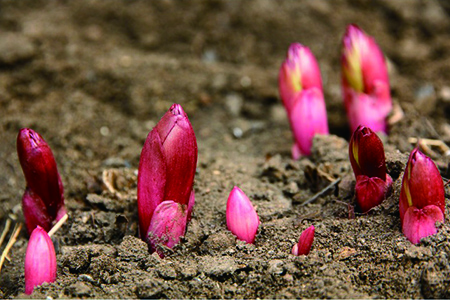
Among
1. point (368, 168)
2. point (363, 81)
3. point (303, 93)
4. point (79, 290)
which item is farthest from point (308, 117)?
point (79, 290)

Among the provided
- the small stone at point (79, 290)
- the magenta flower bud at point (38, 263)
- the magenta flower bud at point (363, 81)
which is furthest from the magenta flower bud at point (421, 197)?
the magenta flower bud at point (38, 263)

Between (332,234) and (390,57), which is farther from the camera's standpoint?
(390,57)

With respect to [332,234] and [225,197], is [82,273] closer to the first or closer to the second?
[225,197]

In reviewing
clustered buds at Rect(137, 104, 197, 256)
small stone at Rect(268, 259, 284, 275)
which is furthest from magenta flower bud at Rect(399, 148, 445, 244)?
clustered buds at Rect(137, 104, 197, 256)

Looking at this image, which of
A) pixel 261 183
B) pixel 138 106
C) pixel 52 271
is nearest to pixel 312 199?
pixel 261 183

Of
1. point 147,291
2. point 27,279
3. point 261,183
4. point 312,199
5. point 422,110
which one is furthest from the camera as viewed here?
point 422,110

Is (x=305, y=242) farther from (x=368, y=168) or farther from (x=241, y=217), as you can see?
(x=368, y=168)
